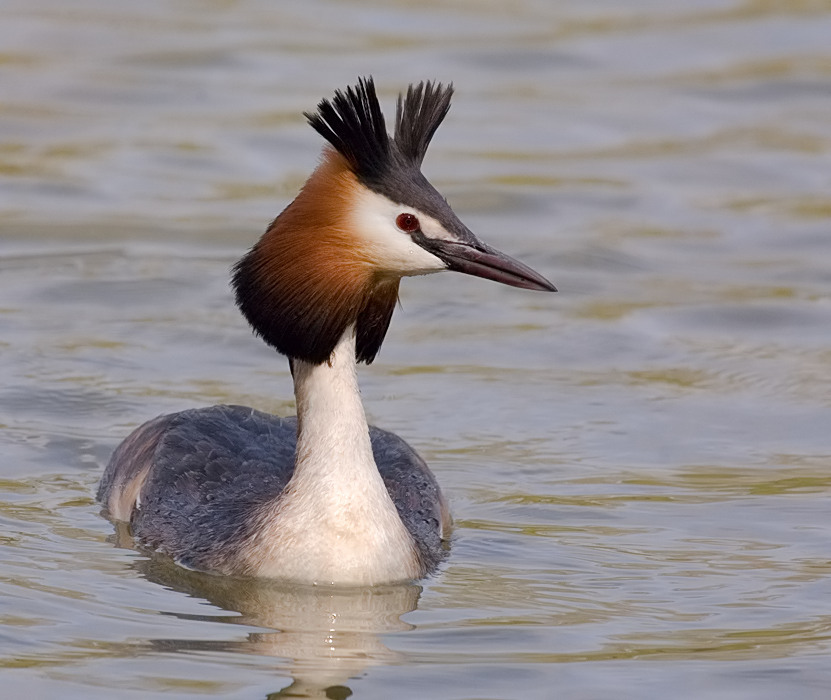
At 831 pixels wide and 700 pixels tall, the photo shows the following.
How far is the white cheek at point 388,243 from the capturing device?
25.8 ft

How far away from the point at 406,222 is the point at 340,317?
498mm

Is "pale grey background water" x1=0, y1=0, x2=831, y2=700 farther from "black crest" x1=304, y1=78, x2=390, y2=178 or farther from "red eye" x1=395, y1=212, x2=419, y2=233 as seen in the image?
"black crest" x1=304, y1=78, x2=390, y2=178

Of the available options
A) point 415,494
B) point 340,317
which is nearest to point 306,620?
point 340,317

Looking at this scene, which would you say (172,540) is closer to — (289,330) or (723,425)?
(289,330)

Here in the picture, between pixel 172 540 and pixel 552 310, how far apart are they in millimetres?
5024

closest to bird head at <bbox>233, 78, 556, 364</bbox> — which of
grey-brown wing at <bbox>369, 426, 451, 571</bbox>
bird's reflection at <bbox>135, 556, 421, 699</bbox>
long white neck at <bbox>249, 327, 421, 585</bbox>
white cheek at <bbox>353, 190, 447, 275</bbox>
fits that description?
white cheek at <bbox>353, 190, 447, 275</bbox>

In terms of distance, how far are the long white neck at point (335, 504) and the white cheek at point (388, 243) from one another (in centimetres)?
41

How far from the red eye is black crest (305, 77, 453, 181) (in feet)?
0.68

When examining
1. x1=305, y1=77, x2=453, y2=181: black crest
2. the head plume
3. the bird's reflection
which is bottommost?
the bird's reflection

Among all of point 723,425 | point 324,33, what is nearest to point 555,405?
point 723,425

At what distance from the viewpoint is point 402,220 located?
7.89 m

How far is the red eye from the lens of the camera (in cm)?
789

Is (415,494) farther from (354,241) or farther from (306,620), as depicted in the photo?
(354,241)

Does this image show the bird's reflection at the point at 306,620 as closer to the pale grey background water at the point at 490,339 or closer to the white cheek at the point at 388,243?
the pale grey background water at the point at 490,339
